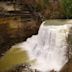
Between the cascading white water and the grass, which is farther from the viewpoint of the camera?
the grass

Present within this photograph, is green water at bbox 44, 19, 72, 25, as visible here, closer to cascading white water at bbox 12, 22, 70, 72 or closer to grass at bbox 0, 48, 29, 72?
cascading white water at bbox 12, 22, 70, 72

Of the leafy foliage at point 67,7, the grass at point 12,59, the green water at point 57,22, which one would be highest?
the leafy foliage at point 67,7

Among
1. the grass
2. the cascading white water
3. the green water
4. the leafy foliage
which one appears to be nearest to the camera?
the cascading white water

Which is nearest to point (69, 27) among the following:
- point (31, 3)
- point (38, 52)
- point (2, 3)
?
point (38, 52)

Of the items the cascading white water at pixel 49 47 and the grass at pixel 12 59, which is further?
the grass at pixel 12 59

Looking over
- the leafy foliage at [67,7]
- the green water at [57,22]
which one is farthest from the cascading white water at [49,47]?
the leafy foliage at [67,7]

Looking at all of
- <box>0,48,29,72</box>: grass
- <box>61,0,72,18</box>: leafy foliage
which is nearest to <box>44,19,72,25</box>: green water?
<box>61,0,72,18</box>: leafy foliage

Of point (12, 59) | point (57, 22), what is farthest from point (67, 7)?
point (12, 59)

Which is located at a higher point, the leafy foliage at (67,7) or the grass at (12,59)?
the leafy foliage at (67,7)

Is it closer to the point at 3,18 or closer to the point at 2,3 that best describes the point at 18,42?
the point at 3,18

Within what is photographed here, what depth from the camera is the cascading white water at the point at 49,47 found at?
30.6 feet

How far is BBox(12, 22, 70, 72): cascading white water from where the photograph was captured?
933cm

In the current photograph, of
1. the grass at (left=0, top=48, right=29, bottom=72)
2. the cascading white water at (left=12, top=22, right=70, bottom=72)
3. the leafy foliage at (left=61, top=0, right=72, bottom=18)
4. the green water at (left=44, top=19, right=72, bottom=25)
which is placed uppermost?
the leafy foliage at (left=61, top=0, right=72, bottom=18)

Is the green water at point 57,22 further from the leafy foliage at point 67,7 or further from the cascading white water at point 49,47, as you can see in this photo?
the cascading white water at point 49,47
